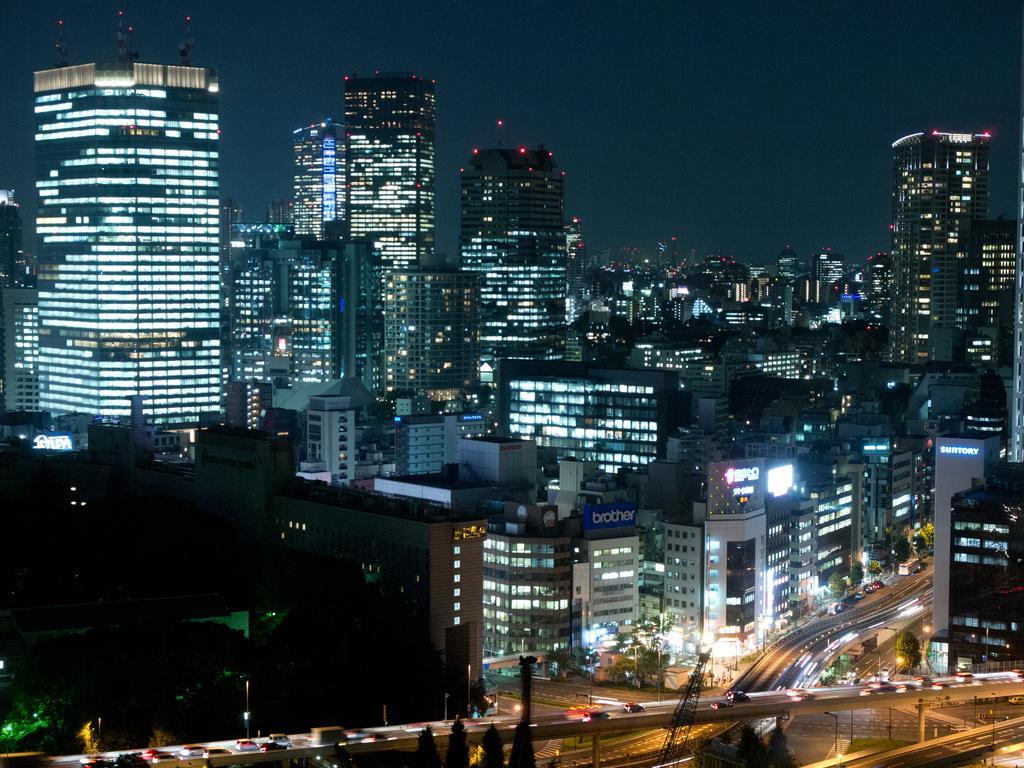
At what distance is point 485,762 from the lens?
20625 mm

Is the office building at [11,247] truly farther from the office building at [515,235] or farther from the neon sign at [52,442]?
the neon sign at [52,442]

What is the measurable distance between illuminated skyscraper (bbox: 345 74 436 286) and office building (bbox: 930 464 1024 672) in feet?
200

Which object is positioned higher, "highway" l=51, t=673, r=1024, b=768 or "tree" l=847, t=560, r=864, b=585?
"highway" l=51, t=673, r=1024, b=768

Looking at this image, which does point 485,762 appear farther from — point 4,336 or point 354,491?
point 4,336

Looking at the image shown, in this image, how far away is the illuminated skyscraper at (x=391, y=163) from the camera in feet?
287

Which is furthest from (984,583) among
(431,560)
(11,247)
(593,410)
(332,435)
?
(11,247)

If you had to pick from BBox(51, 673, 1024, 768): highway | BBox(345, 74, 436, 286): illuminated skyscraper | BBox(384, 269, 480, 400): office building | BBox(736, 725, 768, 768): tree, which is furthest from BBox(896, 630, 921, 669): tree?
BBox(345, 74, 436, 286): illuminated skyscraper

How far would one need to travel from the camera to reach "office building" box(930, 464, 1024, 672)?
27.8 meters

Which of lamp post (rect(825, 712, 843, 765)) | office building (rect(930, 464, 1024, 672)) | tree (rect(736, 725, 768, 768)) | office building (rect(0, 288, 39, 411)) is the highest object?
office building (rect(0, 288, 39, 411))

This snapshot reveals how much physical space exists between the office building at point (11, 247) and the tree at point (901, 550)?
154ft

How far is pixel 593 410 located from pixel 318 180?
55.2 m

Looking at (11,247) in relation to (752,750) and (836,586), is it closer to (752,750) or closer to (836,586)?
(836,586)

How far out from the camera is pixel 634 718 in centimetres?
2239

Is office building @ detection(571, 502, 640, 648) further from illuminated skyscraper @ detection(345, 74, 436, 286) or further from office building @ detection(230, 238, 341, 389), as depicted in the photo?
illuminated skyscraper @ detection(345, 74, 436, 286)
